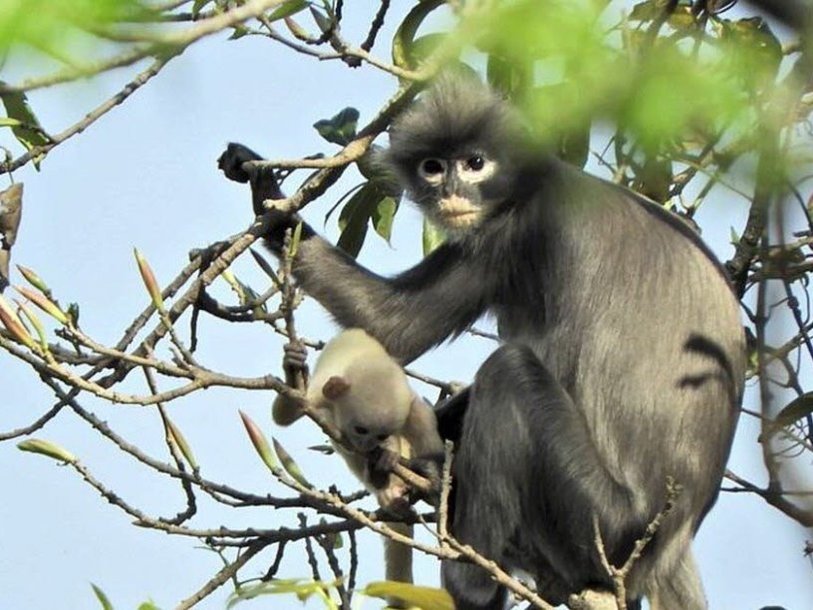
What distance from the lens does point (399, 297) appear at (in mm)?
5727

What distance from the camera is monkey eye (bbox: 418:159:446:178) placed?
5785 millimetres

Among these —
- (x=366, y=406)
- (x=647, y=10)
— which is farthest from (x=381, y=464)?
(x=647, y=10)

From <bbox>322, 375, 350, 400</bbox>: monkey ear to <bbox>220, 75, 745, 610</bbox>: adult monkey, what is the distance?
0.50m

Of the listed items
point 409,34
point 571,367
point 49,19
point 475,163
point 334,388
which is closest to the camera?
point 49,19

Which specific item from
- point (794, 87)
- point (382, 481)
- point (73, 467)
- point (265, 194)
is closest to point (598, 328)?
point (382, 481)

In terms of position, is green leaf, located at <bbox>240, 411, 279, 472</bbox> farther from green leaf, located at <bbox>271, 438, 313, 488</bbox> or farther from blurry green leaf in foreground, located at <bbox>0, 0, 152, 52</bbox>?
blurry green leaf in foreground, located at <bbox>0, 0, 152, 52</bbox>

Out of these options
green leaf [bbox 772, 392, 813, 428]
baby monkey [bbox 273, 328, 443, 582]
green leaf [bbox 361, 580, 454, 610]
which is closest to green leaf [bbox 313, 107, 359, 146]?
baby monkey [bbox 273, 328, 443, 582]

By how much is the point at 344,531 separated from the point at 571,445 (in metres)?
1.00

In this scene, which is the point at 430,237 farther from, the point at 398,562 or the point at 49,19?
the point at 49,19

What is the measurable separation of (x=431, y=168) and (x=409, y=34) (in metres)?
0.94

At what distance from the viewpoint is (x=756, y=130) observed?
1125mm

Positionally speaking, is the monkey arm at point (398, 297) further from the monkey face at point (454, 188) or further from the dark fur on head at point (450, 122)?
the dark fur on head at point (450, 122)

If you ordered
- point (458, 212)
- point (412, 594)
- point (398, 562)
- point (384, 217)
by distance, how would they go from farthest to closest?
point (384, 217), point (458, 212), point (398, 562), point (412, 594)

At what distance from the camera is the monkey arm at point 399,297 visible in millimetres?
5641
